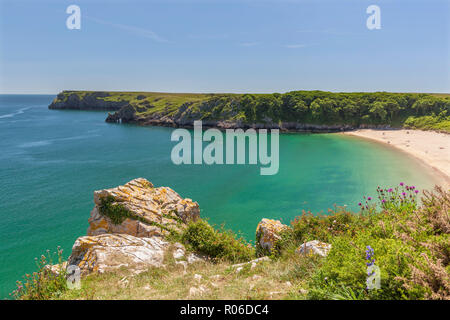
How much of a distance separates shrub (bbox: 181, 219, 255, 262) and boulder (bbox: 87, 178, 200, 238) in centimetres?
205

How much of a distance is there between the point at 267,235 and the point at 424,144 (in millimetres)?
63926

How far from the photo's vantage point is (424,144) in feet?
184

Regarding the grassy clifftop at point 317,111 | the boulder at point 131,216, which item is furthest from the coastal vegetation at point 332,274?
the grassy clifftop at point 317,111

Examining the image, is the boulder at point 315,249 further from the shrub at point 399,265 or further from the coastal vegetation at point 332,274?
the shrub at point 399,265

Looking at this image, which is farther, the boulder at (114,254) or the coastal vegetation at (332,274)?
the boulder at (114,254)

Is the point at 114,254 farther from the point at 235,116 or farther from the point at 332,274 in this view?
the point at 235,116

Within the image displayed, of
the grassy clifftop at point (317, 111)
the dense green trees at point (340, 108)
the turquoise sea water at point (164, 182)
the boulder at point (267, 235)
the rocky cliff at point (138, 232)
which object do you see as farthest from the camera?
the dense green trees at point (340, 108)

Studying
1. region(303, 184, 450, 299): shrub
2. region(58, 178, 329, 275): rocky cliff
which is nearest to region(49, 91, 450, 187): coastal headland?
region(58, 178, 329, 275): rocky cliff

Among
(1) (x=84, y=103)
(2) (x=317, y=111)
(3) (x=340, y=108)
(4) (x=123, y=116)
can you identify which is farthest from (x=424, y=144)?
(1) (x=84, y=103)

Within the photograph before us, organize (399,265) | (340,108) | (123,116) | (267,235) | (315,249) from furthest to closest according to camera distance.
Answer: (123,116) → (340,108) → (267,235) → (315,249) → (399,265)

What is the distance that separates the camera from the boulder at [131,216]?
13.1 metres

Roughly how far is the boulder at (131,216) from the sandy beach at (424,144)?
1434 inches
